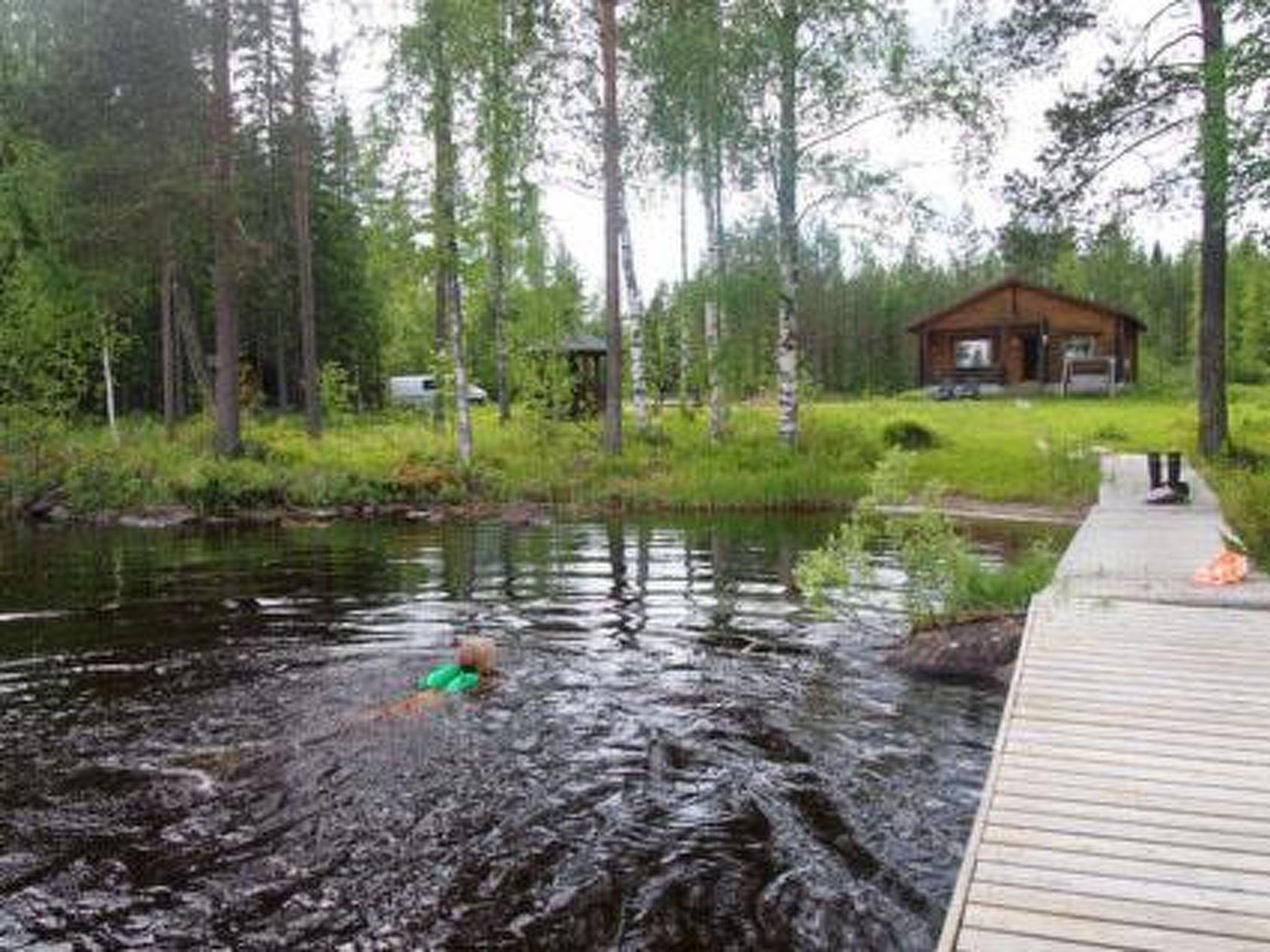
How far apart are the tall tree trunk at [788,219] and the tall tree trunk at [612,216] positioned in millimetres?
3533

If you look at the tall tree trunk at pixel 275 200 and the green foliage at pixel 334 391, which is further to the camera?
the green foliage at pixel 334 391

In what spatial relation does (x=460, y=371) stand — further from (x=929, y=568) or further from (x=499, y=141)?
(x=929, y=568)

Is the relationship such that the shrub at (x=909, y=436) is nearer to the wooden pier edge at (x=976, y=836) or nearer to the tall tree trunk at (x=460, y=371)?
the tall tree trunk at (x=460, y=371)

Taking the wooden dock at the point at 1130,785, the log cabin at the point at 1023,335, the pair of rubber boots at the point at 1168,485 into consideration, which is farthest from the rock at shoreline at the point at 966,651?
the log cabin at the point at 1023,335

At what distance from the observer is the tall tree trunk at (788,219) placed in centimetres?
2356

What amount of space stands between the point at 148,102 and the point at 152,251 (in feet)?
10.8

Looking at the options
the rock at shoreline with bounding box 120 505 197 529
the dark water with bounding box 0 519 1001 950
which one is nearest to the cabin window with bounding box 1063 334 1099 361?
the rock at shoreline with bounding box 120 505 197 529

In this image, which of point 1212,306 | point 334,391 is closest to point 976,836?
point 1212,306

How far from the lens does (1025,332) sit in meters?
45.8

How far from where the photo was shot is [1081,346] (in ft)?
150

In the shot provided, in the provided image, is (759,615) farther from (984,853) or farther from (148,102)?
(148,102)

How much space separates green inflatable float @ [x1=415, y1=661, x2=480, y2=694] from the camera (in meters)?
9.74

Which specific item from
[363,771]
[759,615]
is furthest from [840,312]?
[363,771]

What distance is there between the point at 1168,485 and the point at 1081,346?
29.9 metres
